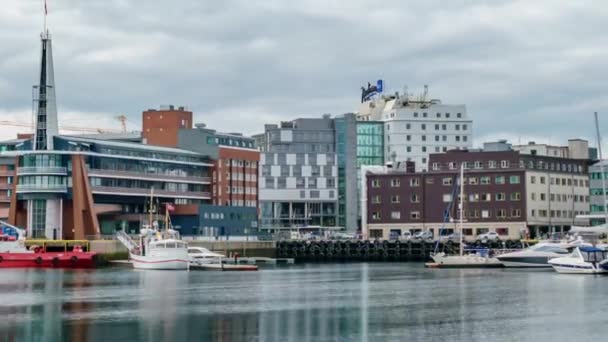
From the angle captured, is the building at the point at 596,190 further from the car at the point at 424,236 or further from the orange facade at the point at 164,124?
the orange facade at the point at 164,124

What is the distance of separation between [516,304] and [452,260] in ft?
189

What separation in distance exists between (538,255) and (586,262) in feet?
58.8

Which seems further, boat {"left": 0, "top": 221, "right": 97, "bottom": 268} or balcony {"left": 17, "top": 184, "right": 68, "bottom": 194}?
balcony {"left": 17, "top": 184, "right": 68, "bottom": 194}

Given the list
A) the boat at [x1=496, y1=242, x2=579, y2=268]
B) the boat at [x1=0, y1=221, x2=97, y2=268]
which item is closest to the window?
the boat at [x1=496, y1=242, x2=579, y2=268]

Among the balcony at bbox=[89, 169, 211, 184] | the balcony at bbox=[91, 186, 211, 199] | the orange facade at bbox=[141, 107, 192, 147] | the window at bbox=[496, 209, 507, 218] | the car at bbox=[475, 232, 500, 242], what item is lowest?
the car at bbox=[475, 232, 500, 242]

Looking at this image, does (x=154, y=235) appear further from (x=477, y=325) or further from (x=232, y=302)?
(x=477, y=325)

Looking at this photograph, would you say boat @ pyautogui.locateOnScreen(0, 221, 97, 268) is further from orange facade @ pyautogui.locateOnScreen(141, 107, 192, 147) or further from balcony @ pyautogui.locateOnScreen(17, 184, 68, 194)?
orange facade @ pyautogui.locateOnScreen(141, 107, 192, 147)

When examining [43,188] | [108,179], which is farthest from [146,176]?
[43,188]

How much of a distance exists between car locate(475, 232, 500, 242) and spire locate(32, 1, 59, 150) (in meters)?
67.5

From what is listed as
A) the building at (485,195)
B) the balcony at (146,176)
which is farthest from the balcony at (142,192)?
the building at (485,195)

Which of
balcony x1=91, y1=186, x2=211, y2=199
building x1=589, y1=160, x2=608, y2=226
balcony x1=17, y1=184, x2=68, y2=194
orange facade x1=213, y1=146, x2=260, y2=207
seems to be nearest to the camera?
balcony x1=17, y1=184, x2=68, y2=194

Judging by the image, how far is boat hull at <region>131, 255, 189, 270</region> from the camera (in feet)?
427

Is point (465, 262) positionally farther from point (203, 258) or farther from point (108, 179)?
point (108, 179)

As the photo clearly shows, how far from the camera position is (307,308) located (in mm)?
72562
